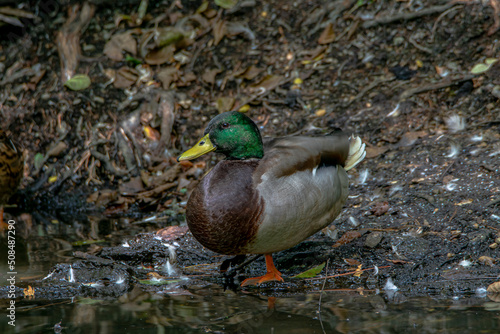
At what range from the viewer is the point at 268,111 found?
5.92 meters

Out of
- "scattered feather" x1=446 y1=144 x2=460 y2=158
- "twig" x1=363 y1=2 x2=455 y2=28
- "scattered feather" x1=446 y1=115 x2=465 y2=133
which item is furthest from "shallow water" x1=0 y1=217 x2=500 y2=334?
"twig" x1=363 y1=2 x2=455 y2=28

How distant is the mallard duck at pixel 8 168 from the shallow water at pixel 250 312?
1555mm

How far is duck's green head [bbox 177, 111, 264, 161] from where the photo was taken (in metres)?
3.57

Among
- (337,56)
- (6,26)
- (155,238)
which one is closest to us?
(155,238)

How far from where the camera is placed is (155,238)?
4.19m

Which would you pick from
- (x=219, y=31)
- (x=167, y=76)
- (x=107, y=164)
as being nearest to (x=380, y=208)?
(x=107, y=164)

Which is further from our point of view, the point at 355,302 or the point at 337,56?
the point at 337,56

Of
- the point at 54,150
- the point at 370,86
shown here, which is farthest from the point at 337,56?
the point at 54,150

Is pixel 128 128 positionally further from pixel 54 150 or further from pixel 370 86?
pixel 370 86

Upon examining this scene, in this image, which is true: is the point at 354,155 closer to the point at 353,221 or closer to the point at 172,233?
the point at 353,221

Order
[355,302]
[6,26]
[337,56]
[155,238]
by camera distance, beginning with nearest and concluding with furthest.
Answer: [355,302]
[155,238]
[337,56]
[6,26]

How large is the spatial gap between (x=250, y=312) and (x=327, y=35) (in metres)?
3.99

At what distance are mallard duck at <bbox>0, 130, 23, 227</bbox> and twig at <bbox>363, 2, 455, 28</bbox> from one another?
12.2 ft

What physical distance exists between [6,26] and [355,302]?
5.64 m
